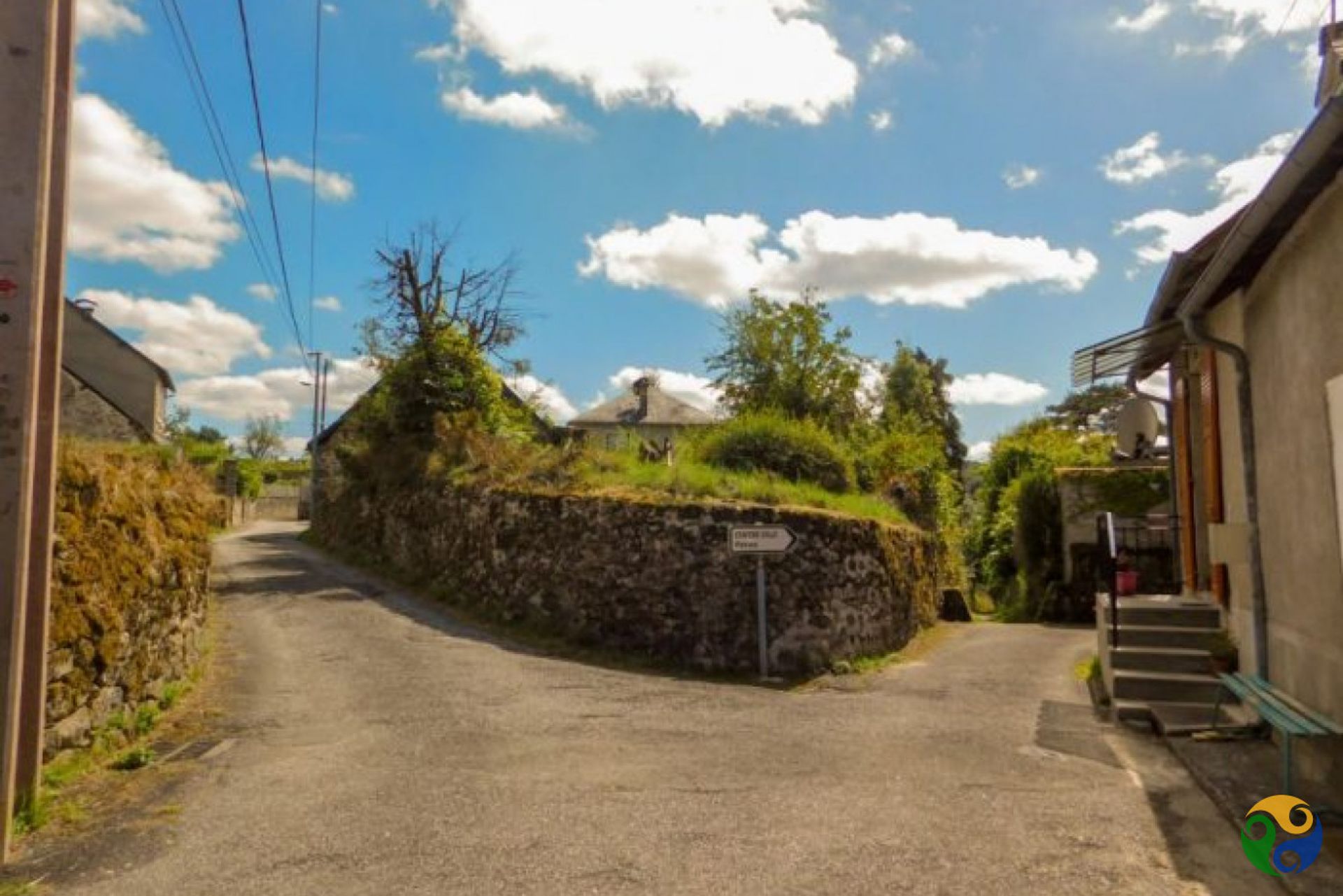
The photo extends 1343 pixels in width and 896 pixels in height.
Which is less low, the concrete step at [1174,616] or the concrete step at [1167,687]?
the concrete step at [1174,616]

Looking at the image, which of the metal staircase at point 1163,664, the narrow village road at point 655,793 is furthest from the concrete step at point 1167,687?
the narrow village road at point 655,793

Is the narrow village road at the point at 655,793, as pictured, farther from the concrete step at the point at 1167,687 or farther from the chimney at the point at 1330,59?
the chimney at the point at 1330,59

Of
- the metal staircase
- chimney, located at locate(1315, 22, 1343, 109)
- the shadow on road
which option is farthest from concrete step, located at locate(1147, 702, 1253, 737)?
chimney, located at locate(1315, 22, 1343, 109)

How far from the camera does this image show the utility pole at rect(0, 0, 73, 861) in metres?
4.50

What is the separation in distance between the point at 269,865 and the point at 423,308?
18.3 meters

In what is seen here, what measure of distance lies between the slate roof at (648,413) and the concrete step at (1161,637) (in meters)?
37.6

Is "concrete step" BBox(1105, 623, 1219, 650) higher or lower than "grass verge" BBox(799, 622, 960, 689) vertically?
higher

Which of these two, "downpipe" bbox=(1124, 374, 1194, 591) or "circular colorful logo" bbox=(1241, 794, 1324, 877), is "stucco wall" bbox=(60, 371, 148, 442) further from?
"circular colorful logo" bbox=(1241, 794, 1324, 877)

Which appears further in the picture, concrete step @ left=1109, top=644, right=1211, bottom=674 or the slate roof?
the slate roof

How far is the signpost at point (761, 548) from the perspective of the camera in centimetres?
1007

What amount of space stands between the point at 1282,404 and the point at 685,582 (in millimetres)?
6333

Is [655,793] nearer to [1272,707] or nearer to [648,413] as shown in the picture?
[1272,707]

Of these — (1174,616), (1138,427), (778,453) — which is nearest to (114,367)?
(778,453)

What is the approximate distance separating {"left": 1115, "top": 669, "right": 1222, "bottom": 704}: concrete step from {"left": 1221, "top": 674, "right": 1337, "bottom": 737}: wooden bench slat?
1.61 ft
